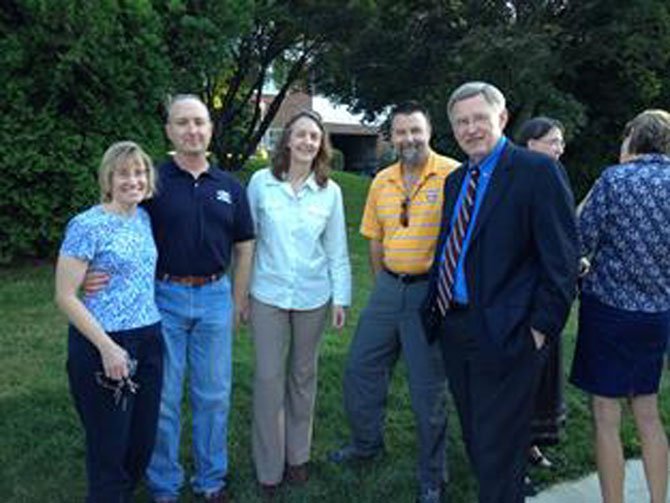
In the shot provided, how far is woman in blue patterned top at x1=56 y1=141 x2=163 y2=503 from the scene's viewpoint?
3309mm

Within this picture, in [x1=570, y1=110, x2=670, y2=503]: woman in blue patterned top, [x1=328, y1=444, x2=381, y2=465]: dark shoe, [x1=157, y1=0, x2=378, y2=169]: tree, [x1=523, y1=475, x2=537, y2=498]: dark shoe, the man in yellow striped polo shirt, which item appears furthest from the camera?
[x1=157, y1=0, x2=378, y2=169]: tree

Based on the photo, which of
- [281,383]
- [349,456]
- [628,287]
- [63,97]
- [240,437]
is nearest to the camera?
[628,287]

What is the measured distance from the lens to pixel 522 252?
10.8 feet

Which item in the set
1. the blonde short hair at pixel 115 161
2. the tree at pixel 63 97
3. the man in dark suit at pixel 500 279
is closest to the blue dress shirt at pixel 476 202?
the man in dark suit at pixel 500 279

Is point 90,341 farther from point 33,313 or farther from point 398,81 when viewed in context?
point 398,81

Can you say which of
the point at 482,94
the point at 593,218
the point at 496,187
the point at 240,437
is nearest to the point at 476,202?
the point at 496,187

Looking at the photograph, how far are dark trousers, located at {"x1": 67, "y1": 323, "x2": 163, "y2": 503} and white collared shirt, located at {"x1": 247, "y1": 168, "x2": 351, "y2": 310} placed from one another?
780 millimetres

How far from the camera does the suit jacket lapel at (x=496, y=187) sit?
328 cm

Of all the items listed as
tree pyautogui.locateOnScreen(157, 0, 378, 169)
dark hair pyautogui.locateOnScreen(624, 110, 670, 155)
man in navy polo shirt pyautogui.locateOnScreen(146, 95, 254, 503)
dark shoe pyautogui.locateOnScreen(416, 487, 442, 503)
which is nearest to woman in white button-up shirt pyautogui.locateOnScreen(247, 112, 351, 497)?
man in navy polo shirt pyautogui.locateOnScreen(146, 95, 254, 503)

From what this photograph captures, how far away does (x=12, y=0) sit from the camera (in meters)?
8.22

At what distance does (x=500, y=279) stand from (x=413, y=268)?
90cm

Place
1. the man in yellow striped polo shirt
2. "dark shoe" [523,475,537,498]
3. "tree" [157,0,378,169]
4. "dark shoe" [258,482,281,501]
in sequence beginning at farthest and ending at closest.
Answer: "tree" [157,0,378,169], "dark shoe" [523,475,537,498], "dark shoe" [258,482,281,501], the man in yellow striped polo shirt

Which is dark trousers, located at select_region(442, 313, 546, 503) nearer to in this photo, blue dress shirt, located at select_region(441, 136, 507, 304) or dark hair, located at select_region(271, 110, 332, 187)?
blue dress shirt, located at select_region(441, 136, 507, 304)

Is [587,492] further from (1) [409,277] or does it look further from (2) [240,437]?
(2) [240,437]
